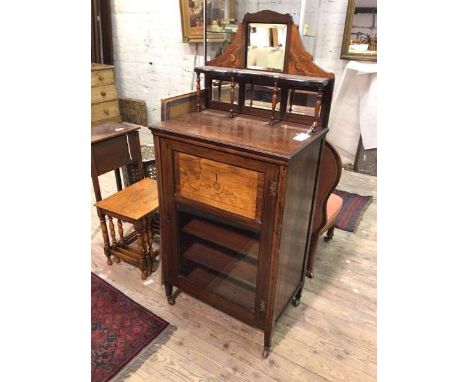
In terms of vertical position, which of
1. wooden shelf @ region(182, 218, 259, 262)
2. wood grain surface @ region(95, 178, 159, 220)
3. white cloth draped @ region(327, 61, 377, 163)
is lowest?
wood grain surface @ region(95, 178, 159, 220)

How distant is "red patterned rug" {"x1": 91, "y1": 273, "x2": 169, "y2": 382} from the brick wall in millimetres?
2582

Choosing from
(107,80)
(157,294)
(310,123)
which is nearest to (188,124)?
(310,123)

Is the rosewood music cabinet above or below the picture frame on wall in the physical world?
below

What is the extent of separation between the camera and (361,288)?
198 cm

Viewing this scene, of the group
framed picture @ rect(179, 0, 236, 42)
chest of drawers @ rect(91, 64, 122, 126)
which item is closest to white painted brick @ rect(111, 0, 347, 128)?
framed picture @ rect(179, 0, 236, 42)

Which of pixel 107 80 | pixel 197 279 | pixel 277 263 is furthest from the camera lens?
pixel 107 80

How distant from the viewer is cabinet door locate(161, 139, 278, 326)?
1.26 metres

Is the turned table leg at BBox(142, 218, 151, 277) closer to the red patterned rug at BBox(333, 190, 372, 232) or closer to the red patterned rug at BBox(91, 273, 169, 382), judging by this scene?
the red patterned rug at BBox(91, 273, 169, 382)

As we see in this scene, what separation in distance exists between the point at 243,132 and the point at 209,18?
2.53 meters

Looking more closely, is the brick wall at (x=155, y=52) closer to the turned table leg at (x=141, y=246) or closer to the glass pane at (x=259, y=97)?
the glass pane at (x=259, y=97)

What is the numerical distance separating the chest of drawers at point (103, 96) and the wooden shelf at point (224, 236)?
3045 millimetres
